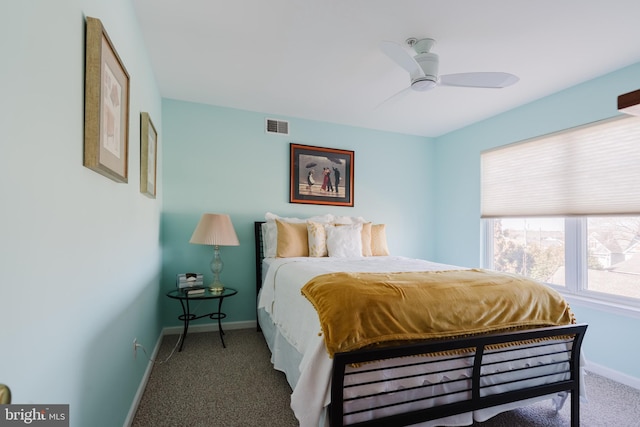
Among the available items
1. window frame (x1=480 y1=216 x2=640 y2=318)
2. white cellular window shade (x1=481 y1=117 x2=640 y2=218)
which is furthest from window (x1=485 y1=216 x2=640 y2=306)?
white cellular window shade (x1=481 y1=117 x2=640 y2=218)

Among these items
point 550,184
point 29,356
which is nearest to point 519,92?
point 550,184

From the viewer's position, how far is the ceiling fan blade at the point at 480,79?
219 centimetres

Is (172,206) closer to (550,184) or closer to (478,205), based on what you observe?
(478,205)

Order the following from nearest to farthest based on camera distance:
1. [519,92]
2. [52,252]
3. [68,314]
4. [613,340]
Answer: [52,252], [68,314], [613,340], [519,92]

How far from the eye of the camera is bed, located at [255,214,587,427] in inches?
55.9

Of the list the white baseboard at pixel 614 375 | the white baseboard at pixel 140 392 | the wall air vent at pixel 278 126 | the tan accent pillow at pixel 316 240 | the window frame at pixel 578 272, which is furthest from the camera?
the wall air vent at pixel 278 126

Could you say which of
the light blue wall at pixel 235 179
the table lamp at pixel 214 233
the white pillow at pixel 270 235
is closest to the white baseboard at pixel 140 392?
the table lamp at pixel 214 233

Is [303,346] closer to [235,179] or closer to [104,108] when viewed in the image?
[104,108]

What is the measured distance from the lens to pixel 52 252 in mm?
923

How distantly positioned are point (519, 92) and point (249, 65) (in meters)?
2.64

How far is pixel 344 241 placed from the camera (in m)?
3.35

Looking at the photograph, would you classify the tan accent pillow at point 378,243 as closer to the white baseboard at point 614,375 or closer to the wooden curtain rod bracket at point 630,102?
the white baseboard at point 614,375

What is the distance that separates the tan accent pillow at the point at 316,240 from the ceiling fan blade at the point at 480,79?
1.82 m

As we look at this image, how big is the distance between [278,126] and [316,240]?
5.06ft
